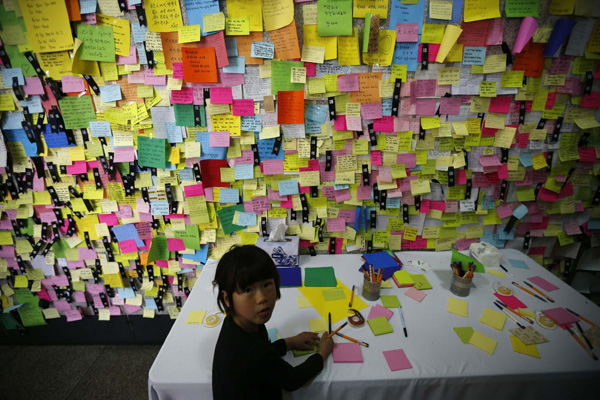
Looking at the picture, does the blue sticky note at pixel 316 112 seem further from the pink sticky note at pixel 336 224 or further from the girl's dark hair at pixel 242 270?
the girl's dark hair at pixel 242 270

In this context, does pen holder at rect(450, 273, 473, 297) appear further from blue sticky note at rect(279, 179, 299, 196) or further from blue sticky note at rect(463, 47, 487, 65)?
blue sticky note at rect(463, 47, 487, 65)

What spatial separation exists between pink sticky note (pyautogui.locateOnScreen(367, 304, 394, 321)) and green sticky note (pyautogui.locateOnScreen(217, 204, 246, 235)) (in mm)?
800

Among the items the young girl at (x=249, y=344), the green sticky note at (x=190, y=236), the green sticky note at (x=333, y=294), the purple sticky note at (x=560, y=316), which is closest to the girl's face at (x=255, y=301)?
the young girl at (x=249, y=344)

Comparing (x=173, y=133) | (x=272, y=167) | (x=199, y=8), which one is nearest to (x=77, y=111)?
(x=173, y=133)

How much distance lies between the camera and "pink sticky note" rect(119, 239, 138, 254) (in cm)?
158

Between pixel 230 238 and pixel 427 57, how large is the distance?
1.31 metres

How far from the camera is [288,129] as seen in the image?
1.34m

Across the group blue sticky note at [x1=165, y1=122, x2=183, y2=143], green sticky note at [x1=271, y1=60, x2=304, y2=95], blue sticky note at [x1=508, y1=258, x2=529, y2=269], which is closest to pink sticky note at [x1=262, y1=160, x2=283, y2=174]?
green sticky note at [x1=271, y1=60, x2=304, y2=95]

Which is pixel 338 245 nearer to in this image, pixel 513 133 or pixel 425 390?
pixel 425 390

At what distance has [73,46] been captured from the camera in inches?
48.4

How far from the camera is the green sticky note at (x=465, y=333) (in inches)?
39.3

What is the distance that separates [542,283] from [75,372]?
2646mm

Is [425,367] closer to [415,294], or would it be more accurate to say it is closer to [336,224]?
[415,294]

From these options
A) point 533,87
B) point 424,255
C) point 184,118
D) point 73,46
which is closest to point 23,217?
point 73,46
